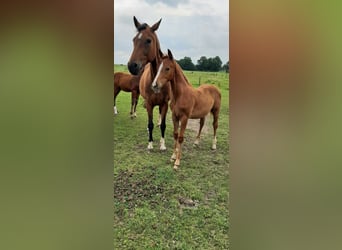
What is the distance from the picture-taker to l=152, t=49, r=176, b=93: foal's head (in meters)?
1.82

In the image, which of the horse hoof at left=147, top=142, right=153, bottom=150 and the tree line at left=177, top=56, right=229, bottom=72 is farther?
the horse hoof at left=147, top=142, right=153, bottom=150

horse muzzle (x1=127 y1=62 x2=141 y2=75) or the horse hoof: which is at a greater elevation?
horse muzzle (x1=127 y1=62 x2=141 y2=75)

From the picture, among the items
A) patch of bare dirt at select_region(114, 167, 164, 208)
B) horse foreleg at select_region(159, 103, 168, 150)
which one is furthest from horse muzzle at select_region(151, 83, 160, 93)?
patch of bare dirt at select_region(114, 167, 164, 208)

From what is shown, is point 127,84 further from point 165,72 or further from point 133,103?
point 165,72

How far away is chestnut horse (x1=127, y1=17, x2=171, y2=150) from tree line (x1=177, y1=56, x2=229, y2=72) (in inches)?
6.0

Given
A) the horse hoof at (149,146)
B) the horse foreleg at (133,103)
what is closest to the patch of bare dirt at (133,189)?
the horse hoof at (149,146)

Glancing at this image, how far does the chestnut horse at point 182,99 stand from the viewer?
71.9 inches

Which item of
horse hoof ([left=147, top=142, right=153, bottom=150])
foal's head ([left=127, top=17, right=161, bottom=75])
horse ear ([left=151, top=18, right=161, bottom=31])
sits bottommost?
horse hoof ([left=147, top=142, right=153, bottom=150])

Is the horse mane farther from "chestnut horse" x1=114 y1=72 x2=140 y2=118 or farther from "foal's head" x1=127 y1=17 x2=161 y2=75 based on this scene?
"chestnut horse" x1=114 y1=72 x2=140 y2=118

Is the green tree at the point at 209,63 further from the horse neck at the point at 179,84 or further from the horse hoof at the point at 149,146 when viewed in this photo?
the horse hoof at the point at 149,146

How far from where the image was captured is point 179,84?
186 cm

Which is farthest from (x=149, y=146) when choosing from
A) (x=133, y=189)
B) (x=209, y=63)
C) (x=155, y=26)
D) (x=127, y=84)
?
(x=155, y=26)
